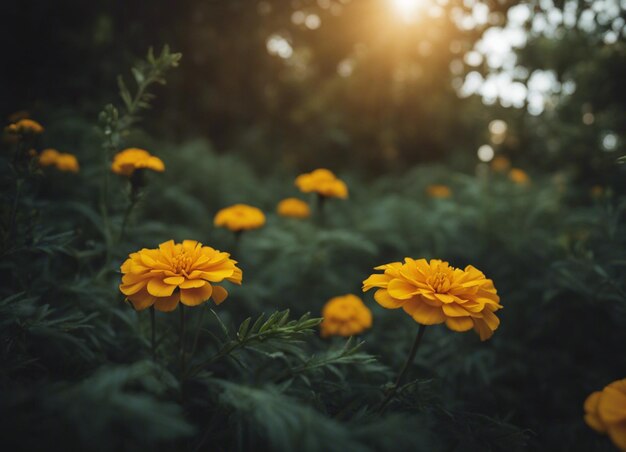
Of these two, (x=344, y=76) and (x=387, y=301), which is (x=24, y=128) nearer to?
(x=387, y=301)

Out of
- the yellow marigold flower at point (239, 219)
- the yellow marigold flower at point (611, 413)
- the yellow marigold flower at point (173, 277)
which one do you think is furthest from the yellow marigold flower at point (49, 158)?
the yellow marigold flower at point (611, 413)

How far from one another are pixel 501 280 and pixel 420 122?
6.21 meters

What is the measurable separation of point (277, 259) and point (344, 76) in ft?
18.7

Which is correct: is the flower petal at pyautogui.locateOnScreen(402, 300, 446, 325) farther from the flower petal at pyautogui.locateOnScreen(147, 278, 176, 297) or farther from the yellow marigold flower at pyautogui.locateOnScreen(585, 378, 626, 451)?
the flower petal at pyautogui.locateOnScreen(147, 278, 176, 297)

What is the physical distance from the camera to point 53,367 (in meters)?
1.25

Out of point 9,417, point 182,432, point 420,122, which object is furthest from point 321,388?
point 420,122

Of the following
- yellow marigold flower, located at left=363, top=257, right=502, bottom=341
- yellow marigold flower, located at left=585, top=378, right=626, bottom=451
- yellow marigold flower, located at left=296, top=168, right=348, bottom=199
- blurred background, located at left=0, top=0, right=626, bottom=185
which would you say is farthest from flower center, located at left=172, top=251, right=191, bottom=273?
blurred background, located at left=0, top=0, right=626, bottom=185

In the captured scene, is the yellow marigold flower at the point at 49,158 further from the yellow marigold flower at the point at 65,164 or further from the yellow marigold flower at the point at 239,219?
the yellow marigold flower at the point at 239,219

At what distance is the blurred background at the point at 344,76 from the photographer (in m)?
3.39

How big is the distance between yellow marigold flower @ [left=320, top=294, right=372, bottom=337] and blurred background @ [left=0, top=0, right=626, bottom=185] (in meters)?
2.38

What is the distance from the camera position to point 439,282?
1.04m

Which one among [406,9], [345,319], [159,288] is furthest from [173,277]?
[406,9]

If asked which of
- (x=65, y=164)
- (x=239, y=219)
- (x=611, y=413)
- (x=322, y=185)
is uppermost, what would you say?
(x=322, y=185)

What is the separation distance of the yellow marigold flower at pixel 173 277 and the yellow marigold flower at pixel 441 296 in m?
0.42
